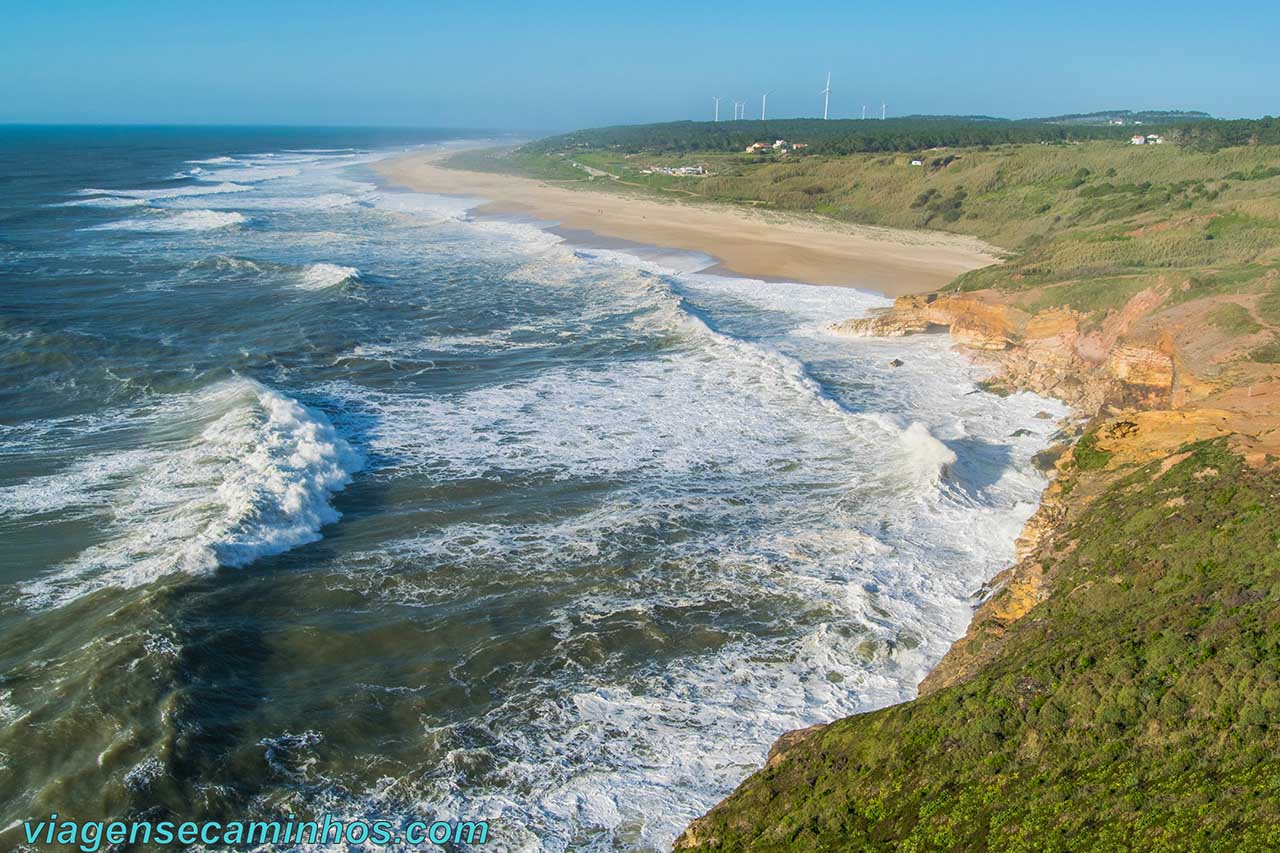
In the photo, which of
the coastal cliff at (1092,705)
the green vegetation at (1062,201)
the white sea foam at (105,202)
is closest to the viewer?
the coastal cliff at (1092,705)

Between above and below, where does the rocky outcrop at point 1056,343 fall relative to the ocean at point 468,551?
above

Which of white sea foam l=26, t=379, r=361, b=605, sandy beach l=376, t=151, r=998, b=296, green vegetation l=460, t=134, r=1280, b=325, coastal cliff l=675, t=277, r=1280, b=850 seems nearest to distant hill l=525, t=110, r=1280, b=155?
green vegetation l=460, t=134, r=1280, b=325

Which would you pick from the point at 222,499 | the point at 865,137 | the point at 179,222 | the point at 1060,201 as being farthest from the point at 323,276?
the point at 865,137

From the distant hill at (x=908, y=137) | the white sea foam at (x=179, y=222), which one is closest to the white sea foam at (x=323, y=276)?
the white sea foam at (x=179, y=222)

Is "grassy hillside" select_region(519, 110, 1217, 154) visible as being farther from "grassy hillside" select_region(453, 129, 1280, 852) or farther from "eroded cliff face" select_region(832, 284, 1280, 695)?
"grassy hillside" select_region(453, 129, 1280, 852)

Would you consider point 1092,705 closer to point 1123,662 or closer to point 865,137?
point 1123,662

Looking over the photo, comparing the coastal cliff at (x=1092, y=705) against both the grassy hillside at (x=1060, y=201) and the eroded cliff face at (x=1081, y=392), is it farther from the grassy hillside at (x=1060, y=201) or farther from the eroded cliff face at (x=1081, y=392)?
the grassy hillside at (x=1060, y=201)
